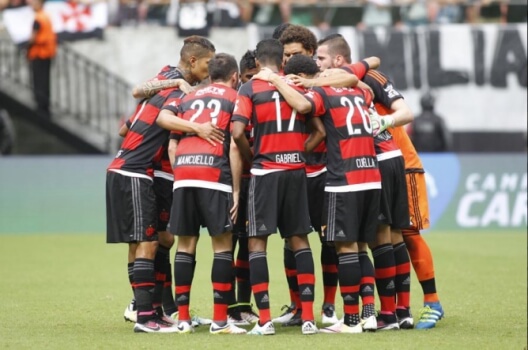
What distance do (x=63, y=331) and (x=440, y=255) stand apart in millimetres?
8429

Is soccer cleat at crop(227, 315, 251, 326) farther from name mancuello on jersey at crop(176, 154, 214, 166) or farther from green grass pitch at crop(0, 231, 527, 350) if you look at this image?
name mancuello on jersey at crop(176, 154, 214, 166)

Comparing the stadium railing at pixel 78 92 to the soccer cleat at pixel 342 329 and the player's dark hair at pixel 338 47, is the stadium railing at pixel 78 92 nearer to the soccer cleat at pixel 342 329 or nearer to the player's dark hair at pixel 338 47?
the player's dark hair at pixel 338 47

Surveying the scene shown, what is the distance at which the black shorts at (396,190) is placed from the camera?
32.1 feet

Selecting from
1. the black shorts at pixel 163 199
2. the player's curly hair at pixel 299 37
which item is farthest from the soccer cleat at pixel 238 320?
the player's curly hair at pixel 299 37

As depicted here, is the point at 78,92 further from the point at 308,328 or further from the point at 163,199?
the point at 308,328

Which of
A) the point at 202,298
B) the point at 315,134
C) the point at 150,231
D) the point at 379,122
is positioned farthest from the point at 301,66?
the point at 202,298

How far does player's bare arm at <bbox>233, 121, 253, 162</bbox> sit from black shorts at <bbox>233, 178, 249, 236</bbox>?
46 centimetres

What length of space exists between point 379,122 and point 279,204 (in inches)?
48.6

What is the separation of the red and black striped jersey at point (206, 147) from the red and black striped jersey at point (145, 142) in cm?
44

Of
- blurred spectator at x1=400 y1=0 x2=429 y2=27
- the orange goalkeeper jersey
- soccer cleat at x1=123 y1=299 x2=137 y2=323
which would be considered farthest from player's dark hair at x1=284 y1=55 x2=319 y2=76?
blurred spectator at x1=400 y1=0 x2=429 y2=27

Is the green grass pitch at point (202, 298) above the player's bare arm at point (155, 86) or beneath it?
beneath

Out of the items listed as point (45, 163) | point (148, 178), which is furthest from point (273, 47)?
point (45, 163)

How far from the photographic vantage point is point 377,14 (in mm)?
23656

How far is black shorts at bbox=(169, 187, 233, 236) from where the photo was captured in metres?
9.23
